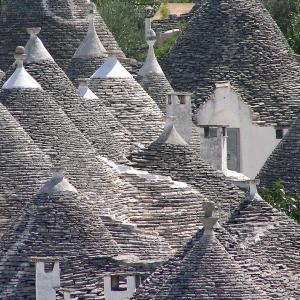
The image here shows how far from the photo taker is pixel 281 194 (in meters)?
60.1

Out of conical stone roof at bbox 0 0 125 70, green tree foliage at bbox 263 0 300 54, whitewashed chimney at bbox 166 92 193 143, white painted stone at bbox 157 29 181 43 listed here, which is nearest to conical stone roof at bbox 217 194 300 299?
whitewashed chimney at bbox 166 92 193 143

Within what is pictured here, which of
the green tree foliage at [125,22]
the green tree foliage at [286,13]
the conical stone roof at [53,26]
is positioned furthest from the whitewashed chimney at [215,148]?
the green tree foliage at [286,13]

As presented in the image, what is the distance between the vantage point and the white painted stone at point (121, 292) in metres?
46.1

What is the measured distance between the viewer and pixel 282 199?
59.8 meters

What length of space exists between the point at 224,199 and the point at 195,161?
3.86 ft

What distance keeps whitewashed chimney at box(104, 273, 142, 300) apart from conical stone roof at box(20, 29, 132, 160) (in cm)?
926

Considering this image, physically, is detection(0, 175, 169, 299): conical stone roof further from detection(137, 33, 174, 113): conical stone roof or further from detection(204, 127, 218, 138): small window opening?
detection(137, 33, 174, 113): conical stone roof

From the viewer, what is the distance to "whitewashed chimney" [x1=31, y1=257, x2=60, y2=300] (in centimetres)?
4653

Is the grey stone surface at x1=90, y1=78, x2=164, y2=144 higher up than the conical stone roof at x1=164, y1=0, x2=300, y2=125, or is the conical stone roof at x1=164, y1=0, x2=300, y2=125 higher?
the grey stone surface at x1=90, y1=78, x2=164, y2=144

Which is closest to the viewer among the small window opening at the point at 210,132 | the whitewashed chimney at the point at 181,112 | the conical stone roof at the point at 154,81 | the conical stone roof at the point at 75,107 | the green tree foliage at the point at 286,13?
the conical stone roof at the point at 75,107

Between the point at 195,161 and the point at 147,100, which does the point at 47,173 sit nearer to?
the point at 195,161

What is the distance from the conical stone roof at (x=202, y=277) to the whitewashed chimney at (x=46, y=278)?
2.84m

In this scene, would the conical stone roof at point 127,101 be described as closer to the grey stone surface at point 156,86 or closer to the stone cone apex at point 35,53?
→ the stone cone apex at point 35,53

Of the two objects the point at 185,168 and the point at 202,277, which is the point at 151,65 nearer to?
the point at 185,168
